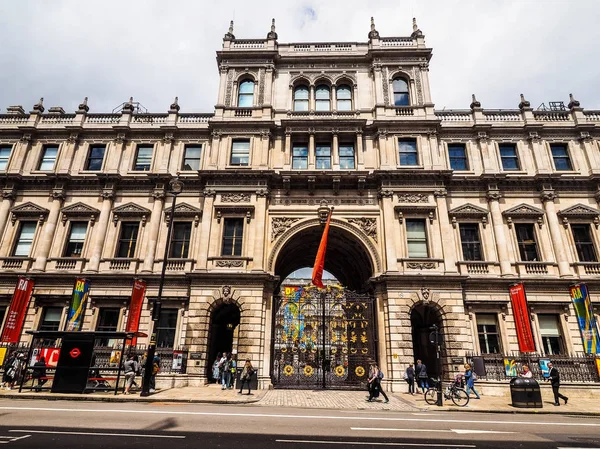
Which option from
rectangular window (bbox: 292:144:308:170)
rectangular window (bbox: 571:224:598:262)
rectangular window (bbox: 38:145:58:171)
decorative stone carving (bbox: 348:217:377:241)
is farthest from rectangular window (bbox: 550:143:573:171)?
rectangular window (bbox: 38:145:58:171)

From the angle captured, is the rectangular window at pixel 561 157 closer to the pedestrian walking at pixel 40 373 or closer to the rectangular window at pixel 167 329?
the rectangular window at pixel 167 329

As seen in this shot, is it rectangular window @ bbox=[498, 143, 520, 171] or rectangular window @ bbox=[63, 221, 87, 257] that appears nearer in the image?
rectangular window @ bbox=[63, 221, 87, 257]

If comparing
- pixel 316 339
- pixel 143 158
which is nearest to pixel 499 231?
pixel 316 339

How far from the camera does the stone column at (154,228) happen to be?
74.6 ft

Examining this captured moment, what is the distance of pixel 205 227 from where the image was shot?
74.6 ft

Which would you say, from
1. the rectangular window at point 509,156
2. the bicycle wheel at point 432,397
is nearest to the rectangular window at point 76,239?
the bicycle wheel at point 432,397

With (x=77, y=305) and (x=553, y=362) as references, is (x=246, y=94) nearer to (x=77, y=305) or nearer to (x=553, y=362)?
(x=77, y=305)

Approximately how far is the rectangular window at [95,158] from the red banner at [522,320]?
1189 inches

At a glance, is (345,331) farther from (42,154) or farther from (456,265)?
(42,154)

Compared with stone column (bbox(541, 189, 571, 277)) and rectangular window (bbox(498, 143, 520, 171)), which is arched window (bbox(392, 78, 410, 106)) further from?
stone column (bbox(541, 189, 571, 277))

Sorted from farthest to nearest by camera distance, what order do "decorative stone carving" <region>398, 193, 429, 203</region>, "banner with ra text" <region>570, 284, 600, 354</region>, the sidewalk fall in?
"decorative stone carving" <region>398, 193, 429, 203</region>
"banner with ra text" <region>570, 284, 600, 354</region>
the sidewalk

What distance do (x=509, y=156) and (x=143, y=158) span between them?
27886 mm

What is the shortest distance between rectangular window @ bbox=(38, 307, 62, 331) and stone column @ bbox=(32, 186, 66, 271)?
2862 millimetres

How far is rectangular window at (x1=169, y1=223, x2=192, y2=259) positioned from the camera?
76.9 ft
